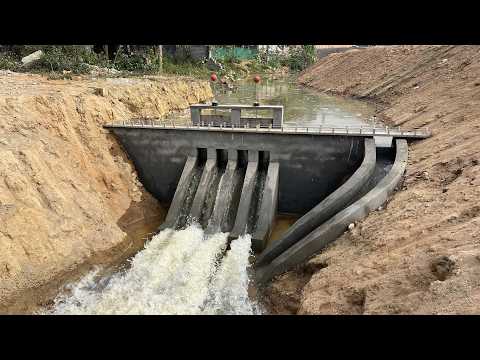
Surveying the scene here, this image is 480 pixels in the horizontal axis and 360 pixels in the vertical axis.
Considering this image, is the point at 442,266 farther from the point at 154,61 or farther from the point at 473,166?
the point at 154,61

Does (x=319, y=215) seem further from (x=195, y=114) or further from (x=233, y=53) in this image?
(x=233, y=53)

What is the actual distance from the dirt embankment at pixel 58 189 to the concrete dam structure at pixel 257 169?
7.43ft

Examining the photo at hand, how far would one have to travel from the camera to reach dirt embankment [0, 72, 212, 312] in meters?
18.3

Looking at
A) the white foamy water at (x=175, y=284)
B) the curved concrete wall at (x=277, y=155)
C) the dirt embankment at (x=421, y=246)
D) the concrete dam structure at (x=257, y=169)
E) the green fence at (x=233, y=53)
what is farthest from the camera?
the green fence at (x=233, y=53)

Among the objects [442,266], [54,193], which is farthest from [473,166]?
[54,193]

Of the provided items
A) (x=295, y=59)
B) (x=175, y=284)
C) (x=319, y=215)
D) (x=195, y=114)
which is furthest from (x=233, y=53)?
(x=175, y=284)

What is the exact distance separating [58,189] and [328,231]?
16.2m

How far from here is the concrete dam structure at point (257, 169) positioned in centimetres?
2141

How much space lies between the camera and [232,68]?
90.9m

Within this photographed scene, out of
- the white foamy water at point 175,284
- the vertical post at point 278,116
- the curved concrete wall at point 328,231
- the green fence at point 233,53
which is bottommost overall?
the white foamy water at point 175,284

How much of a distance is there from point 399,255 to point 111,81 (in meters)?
31.9

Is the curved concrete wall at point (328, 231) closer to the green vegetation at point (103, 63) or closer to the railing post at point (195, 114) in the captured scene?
the railing post at point (195, 114)

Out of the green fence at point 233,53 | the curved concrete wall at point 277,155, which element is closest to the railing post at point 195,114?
the curved concrete wall at point 277,155

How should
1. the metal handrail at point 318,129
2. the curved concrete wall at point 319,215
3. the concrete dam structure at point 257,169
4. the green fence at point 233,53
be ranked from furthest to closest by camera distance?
the green fence at point 233,53, the metal handrail at point 318,129, the concrete dam structure at point 257,169, the curved concrete wall at point 319,215
